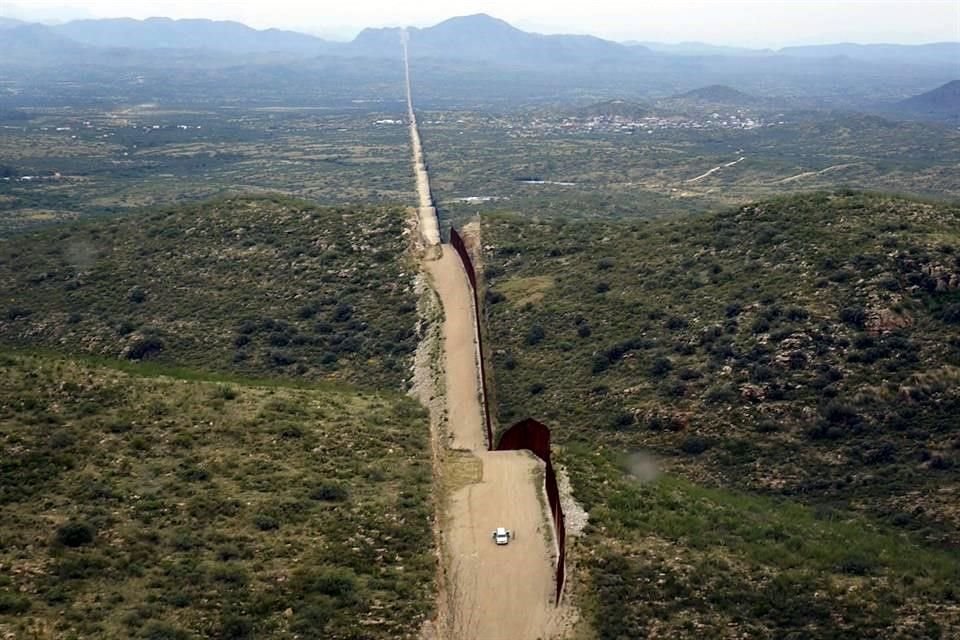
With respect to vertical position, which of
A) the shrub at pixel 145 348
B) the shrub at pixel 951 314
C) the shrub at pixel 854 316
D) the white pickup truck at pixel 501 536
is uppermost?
the shrub at pixel 951 314

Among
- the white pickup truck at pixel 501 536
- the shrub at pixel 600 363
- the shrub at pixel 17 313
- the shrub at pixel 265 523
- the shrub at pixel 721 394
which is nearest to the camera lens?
the shrub at pixel 265 523

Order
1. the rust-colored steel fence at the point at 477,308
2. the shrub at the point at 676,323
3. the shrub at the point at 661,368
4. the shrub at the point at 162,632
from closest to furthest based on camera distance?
the shrub at the point at 162,632, the rust-colored steel fence at the point at 477,308, the shrub at the point at 661,368, the shrub at the point at 676,323

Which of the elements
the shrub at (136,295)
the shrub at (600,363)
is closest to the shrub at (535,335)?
the shrub at (600,363)

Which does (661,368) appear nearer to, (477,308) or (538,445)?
(538,445)

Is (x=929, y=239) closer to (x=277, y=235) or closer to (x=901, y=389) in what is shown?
(x=901, y=389)

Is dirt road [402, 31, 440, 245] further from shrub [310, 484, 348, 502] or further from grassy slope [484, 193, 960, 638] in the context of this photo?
shrub [310, 484, 348, 502]

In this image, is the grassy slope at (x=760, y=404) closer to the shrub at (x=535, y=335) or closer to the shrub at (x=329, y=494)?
the shrub at (x=535, y=335)

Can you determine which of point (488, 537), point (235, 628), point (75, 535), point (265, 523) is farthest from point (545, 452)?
point (75, 535)

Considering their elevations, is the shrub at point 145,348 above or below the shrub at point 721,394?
below
